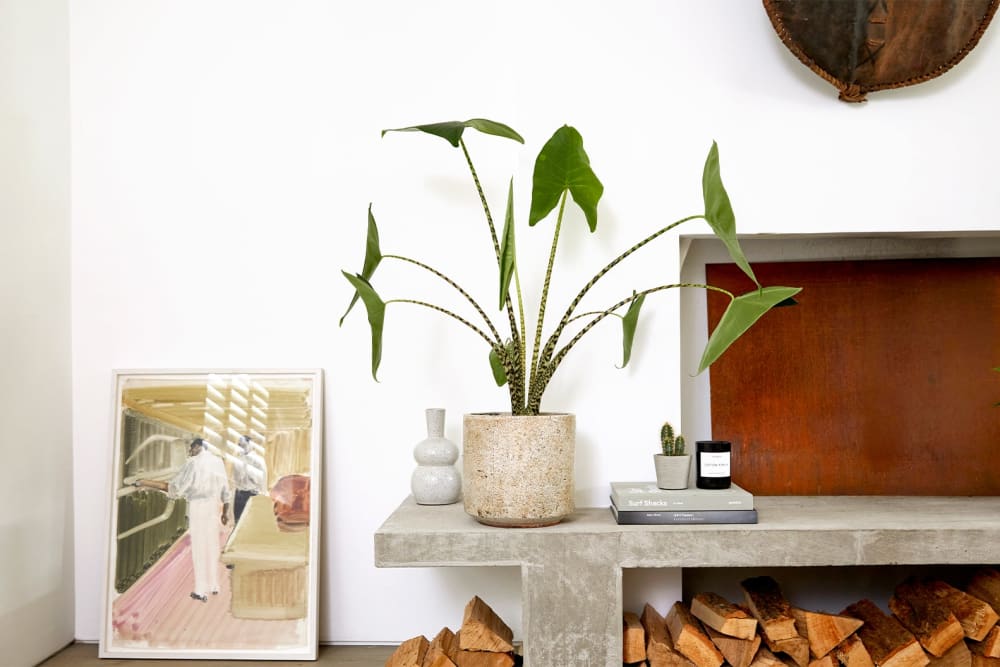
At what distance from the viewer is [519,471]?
182cm

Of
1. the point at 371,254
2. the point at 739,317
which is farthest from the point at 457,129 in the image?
the point at 739,317

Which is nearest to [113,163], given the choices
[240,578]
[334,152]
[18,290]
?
[18,290]

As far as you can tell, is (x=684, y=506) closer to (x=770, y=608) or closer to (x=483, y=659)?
(x=770, y=608)

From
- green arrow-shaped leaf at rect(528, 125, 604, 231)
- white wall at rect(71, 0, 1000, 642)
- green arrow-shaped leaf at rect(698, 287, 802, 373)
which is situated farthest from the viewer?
white wall at rect(71, 0, 1000, 642)

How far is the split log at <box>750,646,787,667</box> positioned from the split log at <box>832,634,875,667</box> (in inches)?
5.9

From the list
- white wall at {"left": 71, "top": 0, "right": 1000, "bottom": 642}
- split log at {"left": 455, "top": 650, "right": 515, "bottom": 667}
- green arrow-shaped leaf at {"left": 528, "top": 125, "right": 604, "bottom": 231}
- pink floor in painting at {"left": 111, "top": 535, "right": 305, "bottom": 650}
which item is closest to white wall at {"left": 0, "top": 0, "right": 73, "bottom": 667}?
white wall at {"left": 71, "top": 0, "right": 1000, "bottom": 642}

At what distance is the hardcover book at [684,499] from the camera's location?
185cm

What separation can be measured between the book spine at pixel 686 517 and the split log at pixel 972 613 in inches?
21.7

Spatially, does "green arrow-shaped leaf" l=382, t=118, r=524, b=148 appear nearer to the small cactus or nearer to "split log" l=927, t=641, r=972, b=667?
the small cactus

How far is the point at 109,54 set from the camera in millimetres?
2320

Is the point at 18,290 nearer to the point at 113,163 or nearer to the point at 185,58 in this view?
the point at 113,163

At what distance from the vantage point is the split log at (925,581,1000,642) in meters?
1.85

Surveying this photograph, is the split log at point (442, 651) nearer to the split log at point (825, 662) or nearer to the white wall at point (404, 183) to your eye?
the white wall at point (404, 183)

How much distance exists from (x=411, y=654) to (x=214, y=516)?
0.71 meters
